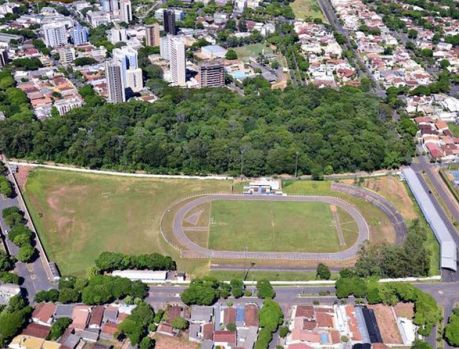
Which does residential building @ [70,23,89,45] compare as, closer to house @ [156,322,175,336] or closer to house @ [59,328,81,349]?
house @ [59,328,81,349]

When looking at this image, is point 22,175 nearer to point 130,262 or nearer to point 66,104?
point 66,104

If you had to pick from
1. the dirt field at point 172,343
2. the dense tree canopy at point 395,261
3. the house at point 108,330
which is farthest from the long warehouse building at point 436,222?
the house at point 108,330

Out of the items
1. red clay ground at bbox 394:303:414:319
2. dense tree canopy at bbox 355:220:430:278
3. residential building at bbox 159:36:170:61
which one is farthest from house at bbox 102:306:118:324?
residential building at bbox 159:36:170:61

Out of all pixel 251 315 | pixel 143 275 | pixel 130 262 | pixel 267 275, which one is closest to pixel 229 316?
pixel 251 315

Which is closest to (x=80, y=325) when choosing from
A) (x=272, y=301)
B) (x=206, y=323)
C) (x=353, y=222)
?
(x=206, y=323)

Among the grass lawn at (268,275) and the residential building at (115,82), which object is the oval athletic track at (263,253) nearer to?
the grass lawn at (268,275)

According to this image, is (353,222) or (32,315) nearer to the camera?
(32,315)

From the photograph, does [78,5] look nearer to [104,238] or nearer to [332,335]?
[104,238]
